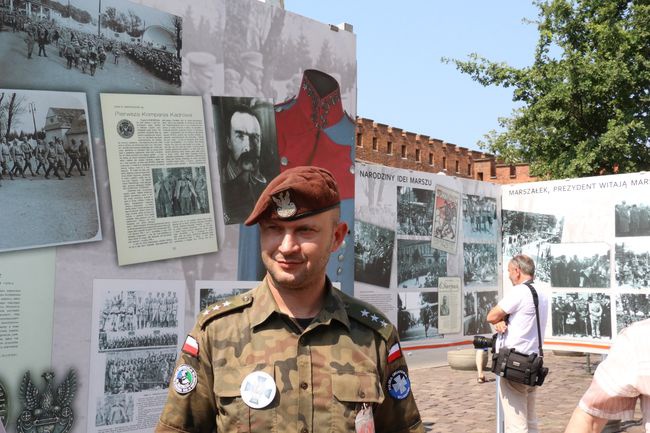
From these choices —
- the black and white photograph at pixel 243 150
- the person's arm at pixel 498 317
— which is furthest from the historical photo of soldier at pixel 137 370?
the person's arm at pixel 498 317

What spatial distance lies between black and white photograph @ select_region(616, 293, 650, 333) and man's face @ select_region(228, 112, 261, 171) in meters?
5.81

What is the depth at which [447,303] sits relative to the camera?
8.14m

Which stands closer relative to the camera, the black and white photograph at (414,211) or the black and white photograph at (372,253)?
the black and white photograph at (372,253)

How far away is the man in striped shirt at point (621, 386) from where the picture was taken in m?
1.94

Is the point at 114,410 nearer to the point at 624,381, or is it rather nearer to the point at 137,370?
the point at 137,370

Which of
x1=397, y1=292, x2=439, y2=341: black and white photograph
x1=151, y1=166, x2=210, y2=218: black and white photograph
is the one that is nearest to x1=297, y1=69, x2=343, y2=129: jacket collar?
x1=151, y1=166, x2=210, y2=218: black and white photograph

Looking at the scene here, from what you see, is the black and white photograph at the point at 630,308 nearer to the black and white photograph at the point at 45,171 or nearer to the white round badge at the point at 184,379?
the black and white photograph at the point at 45,171

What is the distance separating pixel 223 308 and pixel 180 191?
4.89 ft

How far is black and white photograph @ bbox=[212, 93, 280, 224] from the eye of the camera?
3.69 m

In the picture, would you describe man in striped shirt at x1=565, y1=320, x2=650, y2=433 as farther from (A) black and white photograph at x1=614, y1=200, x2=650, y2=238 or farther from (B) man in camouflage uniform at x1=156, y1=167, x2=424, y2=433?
(A) black and white photograph at x1=614, y1=200, x2=650, y2=238

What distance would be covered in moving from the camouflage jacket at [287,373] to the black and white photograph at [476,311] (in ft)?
21.1

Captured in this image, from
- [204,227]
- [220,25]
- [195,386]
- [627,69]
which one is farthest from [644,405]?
[627,69]

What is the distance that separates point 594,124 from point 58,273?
18627mm

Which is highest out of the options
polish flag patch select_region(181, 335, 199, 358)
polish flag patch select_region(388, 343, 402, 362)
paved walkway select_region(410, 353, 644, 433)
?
polish flag patch select_region(181, 335, 199, 358)
